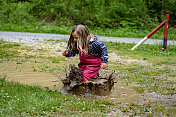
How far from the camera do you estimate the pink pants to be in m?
5.34

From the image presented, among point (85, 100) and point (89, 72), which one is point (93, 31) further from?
point (85, 100)

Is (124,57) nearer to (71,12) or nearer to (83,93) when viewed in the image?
(83,93)

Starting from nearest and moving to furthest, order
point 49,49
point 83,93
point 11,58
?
point 83,93
point 11,58
point 49,49

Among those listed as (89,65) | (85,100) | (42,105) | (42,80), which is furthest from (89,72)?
(42,105)

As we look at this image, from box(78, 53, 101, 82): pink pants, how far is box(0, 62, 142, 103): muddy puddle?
409mm

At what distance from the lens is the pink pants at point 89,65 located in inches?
210

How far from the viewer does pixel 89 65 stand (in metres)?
5.39

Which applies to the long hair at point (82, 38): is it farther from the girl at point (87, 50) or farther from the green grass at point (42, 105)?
the green grass at point (42, 105)

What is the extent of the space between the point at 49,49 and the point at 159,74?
5.49 m

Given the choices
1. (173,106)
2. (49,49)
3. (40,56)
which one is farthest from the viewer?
(49,49)

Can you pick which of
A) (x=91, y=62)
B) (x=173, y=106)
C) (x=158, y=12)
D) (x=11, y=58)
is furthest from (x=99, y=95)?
(x=158, y=12)

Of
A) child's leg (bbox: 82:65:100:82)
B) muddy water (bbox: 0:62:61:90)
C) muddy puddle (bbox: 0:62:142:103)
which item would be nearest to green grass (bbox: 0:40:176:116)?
muddy puddle (bbox: 0:62:142:103)

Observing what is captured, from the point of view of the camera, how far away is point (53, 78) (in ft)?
21.6

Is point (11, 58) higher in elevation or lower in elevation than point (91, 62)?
lower
